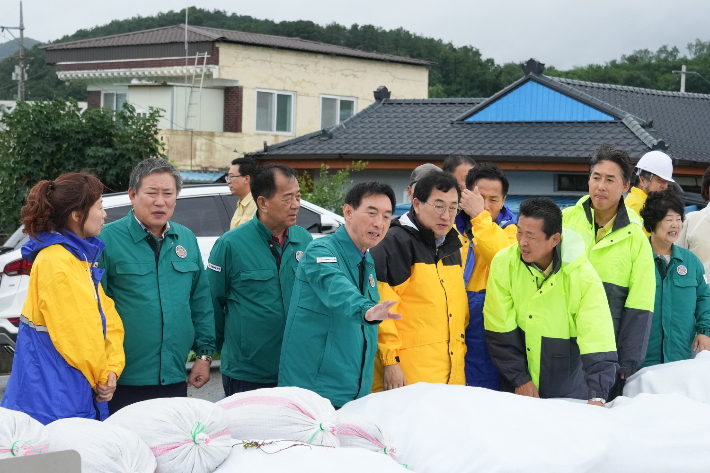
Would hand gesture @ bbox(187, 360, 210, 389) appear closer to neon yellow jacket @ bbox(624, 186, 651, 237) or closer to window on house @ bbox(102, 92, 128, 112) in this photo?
neon yellow jacket @ bbox(624, 186, 651, 237)

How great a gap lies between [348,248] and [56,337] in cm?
132

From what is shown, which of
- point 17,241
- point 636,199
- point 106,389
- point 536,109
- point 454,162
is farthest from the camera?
point 536,109

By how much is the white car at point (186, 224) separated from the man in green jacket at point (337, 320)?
429cm

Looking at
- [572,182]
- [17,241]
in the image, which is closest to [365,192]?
[17,241]

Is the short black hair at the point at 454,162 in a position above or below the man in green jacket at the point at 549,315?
above

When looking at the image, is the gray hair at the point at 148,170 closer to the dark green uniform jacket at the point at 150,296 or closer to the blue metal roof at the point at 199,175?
the dark green uniform jacket at the point at 150,296

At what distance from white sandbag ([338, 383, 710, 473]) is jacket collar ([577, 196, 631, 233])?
1276 mm

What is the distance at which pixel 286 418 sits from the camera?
8.91ft

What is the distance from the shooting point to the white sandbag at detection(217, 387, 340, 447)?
2.69 metres

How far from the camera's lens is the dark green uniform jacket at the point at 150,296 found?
366 centimetres

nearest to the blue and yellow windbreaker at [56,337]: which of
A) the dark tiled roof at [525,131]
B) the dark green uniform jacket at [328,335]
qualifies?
the dark green uniform jacket at [328,335]

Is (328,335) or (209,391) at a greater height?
(328,335)

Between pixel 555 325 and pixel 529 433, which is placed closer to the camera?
pixel 529 433

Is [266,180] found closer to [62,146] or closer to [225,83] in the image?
[62,146]
